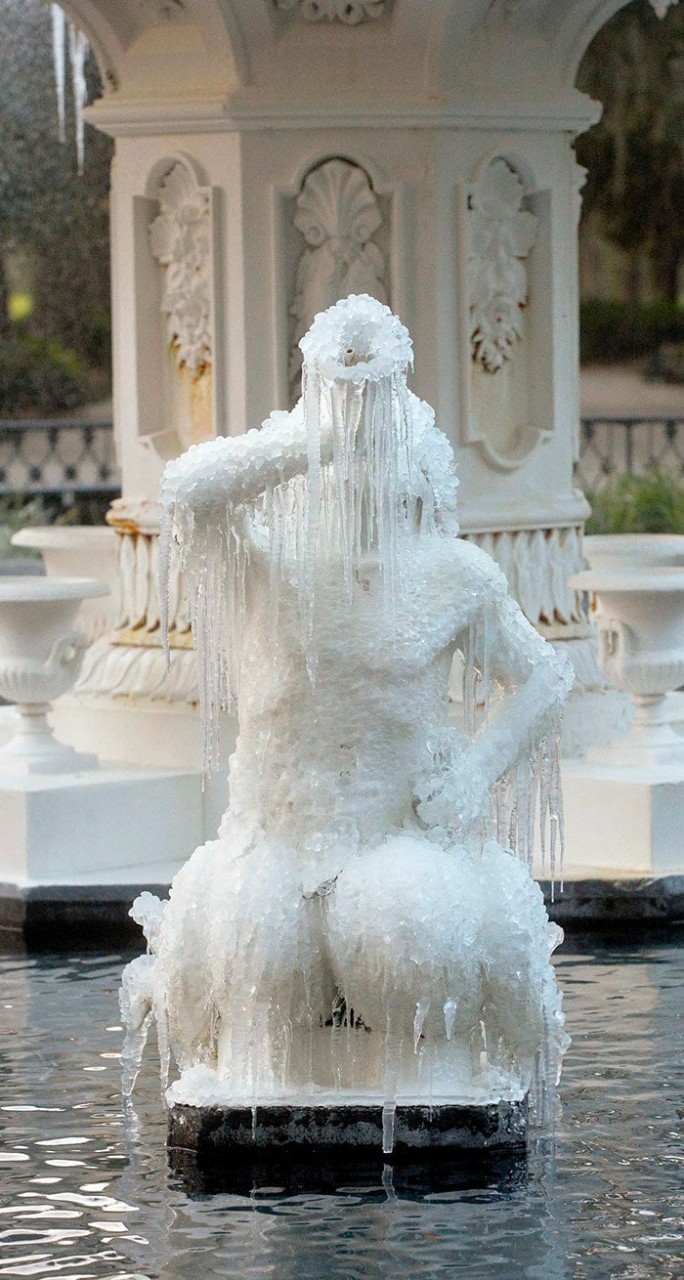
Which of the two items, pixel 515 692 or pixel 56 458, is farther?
pixel 56 458

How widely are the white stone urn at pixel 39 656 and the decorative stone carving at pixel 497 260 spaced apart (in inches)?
54.7

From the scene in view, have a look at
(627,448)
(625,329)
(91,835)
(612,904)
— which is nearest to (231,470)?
(612,904)

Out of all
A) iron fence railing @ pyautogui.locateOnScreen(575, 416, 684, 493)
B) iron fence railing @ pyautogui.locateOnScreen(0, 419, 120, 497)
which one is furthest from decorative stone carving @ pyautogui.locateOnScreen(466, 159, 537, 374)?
iron fence railing @ pyautogui.locateOnScreen(0, 419, 120, 497)

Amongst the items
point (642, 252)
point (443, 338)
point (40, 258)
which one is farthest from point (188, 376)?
point (642, 252)

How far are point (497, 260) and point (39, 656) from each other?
1826 mm

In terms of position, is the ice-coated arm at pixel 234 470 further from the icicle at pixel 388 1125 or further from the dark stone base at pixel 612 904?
the dark stone base at pixel 612 904

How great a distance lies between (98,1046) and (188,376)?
2813 mm

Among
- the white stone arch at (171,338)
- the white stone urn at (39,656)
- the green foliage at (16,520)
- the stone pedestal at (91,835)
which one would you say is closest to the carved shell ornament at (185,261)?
the white stone arch at (171,338)

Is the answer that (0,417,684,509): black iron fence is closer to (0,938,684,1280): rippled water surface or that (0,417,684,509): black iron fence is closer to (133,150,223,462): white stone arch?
(133,150,223,462): white stone arch

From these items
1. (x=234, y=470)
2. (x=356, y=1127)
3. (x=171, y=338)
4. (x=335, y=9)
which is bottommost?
(x=356, y=1127)

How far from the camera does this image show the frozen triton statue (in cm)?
518

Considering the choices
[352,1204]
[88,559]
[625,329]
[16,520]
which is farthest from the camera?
[625,329]

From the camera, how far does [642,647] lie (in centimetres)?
793

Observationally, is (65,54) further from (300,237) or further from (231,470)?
(231,470)
